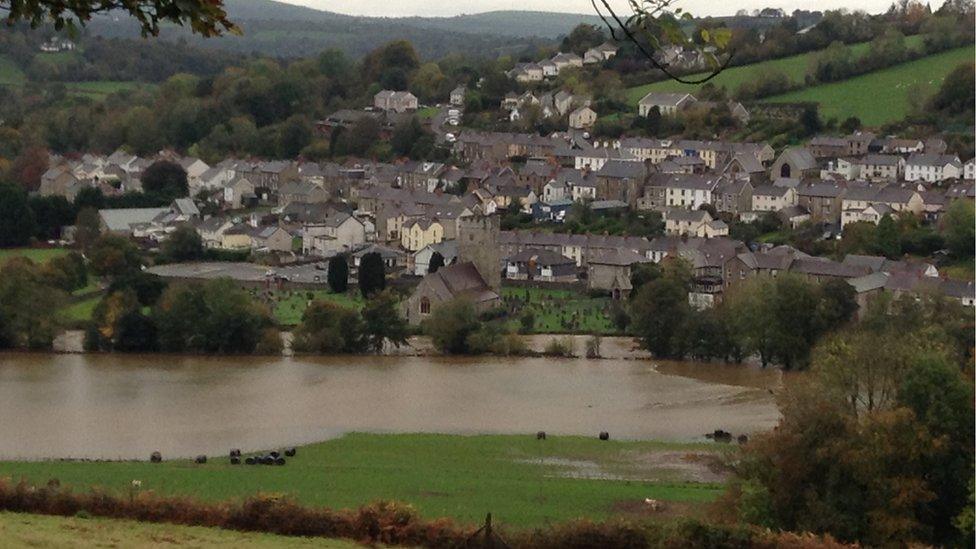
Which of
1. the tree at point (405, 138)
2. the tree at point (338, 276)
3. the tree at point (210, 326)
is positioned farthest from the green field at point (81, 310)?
the tree at point (405, 138)

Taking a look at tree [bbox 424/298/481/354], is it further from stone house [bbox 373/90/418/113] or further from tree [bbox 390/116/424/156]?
stone house [bbox 373/90/418/113]

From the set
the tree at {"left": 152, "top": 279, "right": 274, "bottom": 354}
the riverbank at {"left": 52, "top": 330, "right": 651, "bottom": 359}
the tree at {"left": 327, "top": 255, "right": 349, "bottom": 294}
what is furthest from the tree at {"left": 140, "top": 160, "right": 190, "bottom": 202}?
the tree at {"left": 152, "top": 279, "right": 274, "bottom": 354}

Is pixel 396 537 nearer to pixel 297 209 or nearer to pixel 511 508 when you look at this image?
pixel 511 508

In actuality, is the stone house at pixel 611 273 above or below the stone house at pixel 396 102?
below

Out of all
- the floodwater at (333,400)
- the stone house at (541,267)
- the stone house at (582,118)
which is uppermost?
the stone house at (582,118)

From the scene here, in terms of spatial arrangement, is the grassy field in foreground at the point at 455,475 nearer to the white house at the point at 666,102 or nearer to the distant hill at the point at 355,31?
the white house at the point at 666,102

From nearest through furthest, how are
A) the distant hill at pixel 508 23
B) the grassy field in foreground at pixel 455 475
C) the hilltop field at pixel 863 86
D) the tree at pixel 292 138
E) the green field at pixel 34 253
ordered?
the grassy field in foreground at pixel 455 475
the green field at pixel 34 253
the hilltop field at pixel 863 86
the tree at pixel 292 138
the distant hill at pixel 508 23

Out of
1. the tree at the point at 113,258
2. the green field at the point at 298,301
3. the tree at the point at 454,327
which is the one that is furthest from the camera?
the tree at the point at 113,258
